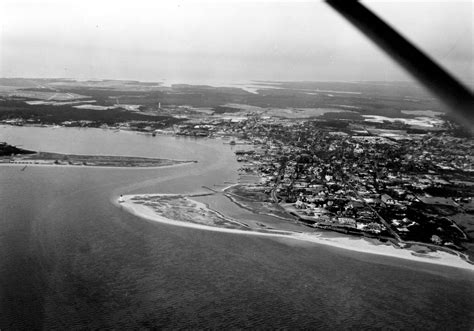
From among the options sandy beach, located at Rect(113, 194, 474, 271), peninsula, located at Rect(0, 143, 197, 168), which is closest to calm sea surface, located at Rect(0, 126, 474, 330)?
sandy beach, located at Rect(113, 194, 474, 271)

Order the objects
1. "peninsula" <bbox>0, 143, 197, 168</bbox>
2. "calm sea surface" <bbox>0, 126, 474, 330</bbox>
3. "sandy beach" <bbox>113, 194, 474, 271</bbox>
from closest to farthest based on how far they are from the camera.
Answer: "calm sea surface" <bbox>0, 126, 474, 330</bbox>
"sandy beach" <bbox>113, 194, 474, 271</bbox>
"peninsula" <bbox>0, 143, 197, 168</bbox>

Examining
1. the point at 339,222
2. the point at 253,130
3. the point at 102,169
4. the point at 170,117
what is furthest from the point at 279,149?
the point at 170,117

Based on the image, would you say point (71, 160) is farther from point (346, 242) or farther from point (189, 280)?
point (346, 242)

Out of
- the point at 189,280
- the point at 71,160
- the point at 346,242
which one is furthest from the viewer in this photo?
the point at 71,160

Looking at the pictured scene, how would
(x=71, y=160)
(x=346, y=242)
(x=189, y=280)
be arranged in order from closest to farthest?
(x=189, y=280) < (x=346, y=242) < (x=71, y=160)

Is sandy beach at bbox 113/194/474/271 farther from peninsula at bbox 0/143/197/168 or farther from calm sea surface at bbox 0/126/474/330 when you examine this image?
peninsula at bbox 0/143/197/168

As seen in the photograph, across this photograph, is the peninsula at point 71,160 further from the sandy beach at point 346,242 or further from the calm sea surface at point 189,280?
the sandy beach at point 346,242

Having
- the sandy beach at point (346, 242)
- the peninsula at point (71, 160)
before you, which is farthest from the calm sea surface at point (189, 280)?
the peninsula at point (71, 160)

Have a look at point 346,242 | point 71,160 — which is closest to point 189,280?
point 346,242
